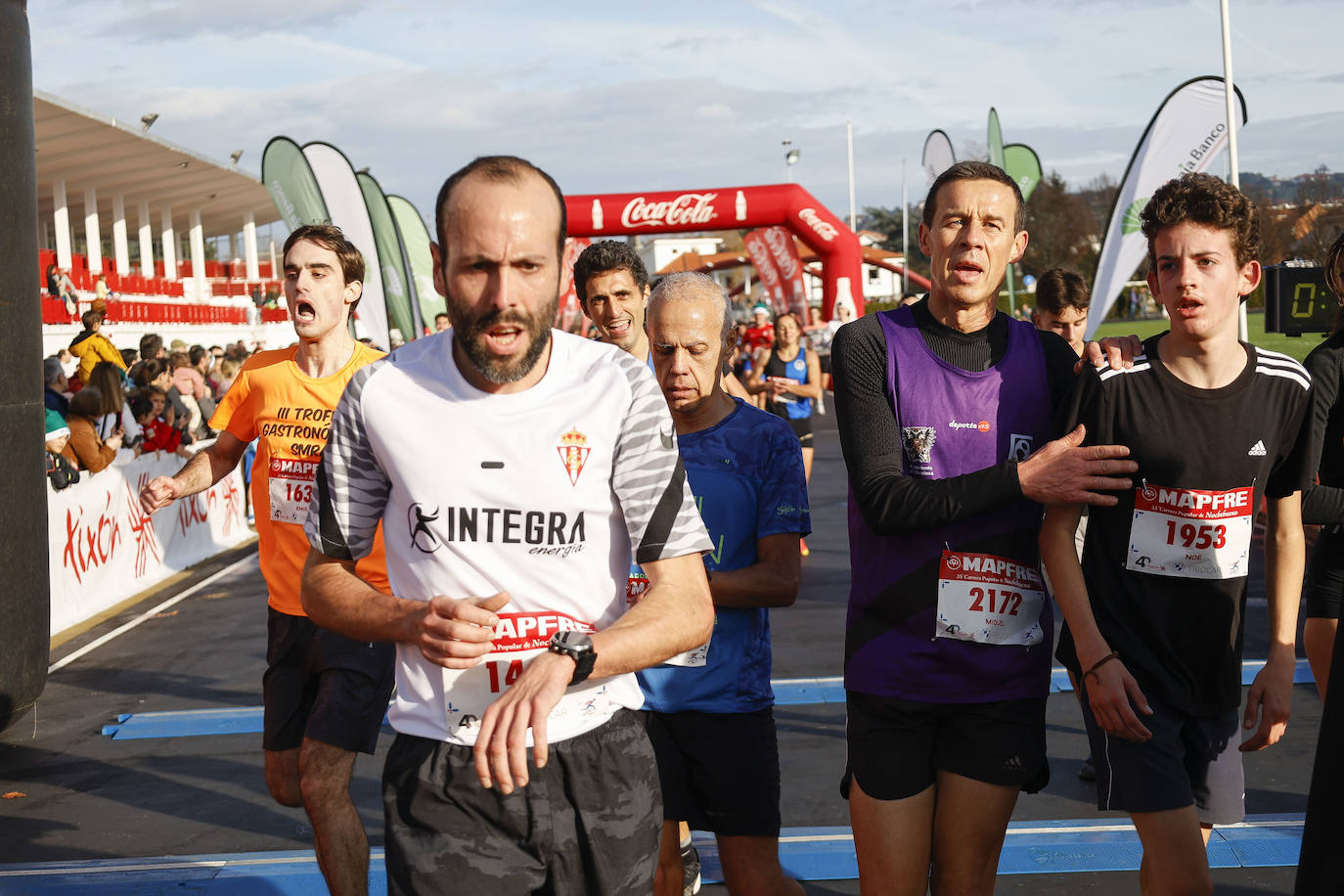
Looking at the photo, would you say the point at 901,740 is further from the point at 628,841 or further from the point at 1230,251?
the point at 1230,251

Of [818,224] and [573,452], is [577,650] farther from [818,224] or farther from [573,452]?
[818,224]

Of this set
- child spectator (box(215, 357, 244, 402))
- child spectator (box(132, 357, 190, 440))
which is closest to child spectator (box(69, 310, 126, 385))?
child spectator (box(132, 357, 190, 440))

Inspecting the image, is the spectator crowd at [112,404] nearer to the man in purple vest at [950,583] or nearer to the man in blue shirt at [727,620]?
the man in blue shirt at [727,620]

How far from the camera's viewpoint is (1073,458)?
277 cm

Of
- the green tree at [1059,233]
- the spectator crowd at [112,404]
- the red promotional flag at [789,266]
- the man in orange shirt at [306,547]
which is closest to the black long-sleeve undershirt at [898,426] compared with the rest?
Result: the man in orange shirt at [306,547]

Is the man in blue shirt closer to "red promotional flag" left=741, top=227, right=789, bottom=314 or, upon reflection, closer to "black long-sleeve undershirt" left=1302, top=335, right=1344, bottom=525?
"black long-sleeve undershirt" left=1302, top=335, right=1344, bottom=525

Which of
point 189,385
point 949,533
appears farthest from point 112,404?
point 949,533

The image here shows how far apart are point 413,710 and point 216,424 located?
2.57m

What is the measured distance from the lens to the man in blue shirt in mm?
3283

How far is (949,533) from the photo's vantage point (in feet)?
9.75

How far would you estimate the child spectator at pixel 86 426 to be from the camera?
9.91 meters

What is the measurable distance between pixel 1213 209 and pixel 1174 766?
129cm

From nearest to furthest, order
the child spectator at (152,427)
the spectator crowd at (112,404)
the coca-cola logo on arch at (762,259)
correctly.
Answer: the spectator crowd at (112,404)
the child spectator at (152,427)
the coca-cola logo on arch at (762,259)

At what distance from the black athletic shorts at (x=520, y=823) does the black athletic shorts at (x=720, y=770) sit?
1047 mm
